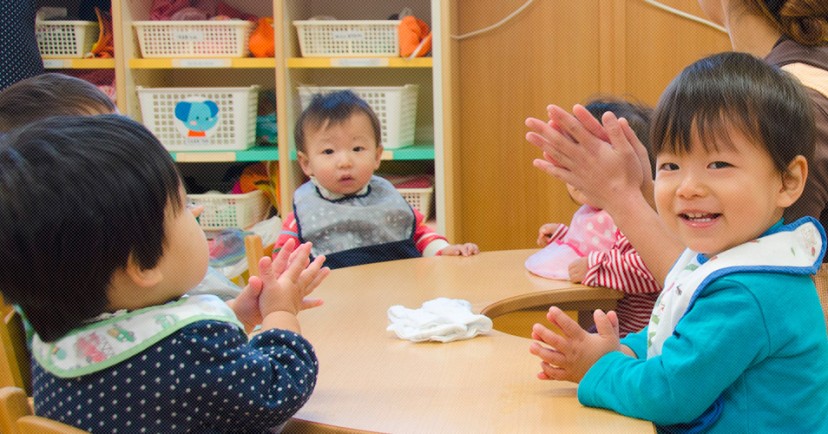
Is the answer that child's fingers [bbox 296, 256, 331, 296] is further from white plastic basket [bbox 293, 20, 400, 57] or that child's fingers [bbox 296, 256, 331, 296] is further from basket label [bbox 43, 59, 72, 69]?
basket label [bbox 43, 59, 72, 69]

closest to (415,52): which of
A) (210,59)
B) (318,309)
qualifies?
(210,59)

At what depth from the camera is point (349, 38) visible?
3.46 metres

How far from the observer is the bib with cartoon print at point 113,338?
1.01 m

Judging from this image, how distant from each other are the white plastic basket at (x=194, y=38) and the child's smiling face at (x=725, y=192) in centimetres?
256

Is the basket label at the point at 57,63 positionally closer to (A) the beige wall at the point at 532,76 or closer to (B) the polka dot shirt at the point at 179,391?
(A) the beige wall at the point at 532,76

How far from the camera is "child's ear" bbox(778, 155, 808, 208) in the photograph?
1161mm

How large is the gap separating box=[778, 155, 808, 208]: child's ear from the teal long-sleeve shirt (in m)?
0.11

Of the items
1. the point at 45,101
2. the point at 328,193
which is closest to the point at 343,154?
the point at 328,193

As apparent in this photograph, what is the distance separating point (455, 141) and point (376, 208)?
1.38 m

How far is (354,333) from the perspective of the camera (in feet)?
4.88

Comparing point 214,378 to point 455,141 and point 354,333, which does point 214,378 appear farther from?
point 455,141

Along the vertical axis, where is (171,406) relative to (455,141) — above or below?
above

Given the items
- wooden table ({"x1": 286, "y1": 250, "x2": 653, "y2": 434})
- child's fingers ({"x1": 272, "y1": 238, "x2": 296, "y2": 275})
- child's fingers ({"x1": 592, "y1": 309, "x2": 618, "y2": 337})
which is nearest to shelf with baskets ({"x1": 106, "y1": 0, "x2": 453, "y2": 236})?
wooden table ({"x1": 286, "y1": 250, "x2": 653, "y2": 434})

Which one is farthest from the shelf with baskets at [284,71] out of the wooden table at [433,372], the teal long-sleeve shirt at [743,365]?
the teal long-sleeve shirt at [743,365]
